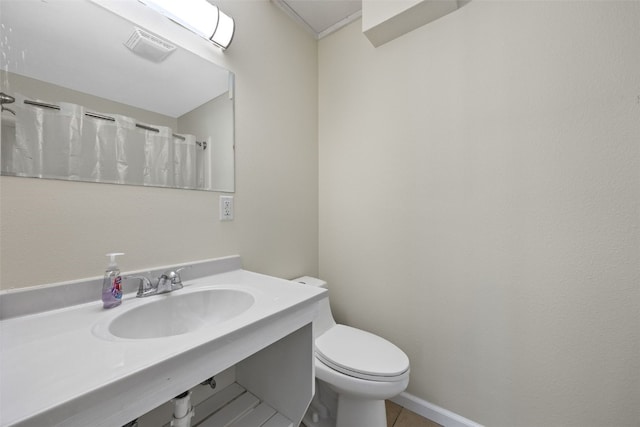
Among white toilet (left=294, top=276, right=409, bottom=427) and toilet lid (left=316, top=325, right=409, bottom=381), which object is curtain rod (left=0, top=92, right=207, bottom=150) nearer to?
white toilet (left=294, top=276, right=409, bottom=427)

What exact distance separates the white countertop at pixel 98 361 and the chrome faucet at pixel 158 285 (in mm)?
73

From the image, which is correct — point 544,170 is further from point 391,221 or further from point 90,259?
point 90,259

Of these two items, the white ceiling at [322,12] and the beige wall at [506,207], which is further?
the white ceiling at [322,12]

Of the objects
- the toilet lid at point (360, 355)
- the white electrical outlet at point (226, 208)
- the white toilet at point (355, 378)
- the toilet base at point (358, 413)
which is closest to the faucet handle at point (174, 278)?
the white electrical outlet at point (226, 208)


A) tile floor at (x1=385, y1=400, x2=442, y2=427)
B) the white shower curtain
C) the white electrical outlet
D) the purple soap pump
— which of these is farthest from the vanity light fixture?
tile floor at (x1=385, y1=400, x2=442, y2=427)

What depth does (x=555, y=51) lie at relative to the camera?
0.97 metres

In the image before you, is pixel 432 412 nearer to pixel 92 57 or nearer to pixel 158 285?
pixel 158 285

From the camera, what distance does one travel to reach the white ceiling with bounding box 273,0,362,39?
1407mm

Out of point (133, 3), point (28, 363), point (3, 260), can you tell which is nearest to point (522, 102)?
point (133, 3)

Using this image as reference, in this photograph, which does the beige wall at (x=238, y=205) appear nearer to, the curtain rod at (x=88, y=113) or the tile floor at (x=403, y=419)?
the curtain rod at (x=88, y=113)

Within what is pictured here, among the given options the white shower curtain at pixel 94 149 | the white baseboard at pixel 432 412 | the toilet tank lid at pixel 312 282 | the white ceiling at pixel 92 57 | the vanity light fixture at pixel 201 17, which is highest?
the vanity light fixture at pixel 201 17

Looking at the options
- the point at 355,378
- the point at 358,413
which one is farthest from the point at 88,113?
the point at 358,413

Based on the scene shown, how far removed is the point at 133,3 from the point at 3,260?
938 millimetres

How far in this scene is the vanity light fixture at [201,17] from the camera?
905 mm
